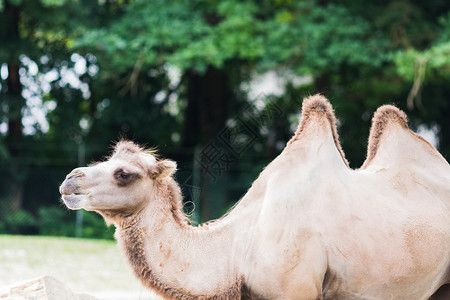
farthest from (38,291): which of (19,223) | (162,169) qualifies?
(19,223)

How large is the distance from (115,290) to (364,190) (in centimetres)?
486

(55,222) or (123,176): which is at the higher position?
(123,176)

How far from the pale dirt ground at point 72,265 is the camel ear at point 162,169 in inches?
112

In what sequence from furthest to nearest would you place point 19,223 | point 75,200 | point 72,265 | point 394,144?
point 19,223, point 72,265, point 394,144, point 75,200

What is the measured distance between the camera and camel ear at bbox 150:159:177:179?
181 inches

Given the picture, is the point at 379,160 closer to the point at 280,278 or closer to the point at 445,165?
the point at 445,165

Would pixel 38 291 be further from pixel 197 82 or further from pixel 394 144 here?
pixel 197 82

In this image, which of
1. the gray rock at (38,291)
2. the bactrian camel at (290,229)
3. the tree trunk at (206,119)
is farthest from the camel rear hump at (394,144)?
the tree trunk at (206,119)

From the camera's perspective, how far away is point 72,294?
484 cm

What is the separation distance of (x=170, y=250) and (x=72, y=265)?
6.19 metres

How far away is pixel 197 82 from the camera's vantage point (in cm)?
1889

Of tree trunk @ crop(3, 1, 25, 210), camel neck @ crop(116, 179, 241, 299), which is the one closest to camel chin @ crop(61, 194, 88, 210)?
camel neck @ crop(116, 179, 241, 299)

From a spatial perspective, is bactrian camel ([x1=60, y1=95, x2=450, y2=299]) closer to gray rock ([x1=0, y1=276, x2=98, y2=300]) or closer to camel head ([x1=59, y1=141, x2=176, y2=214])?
camel head ([x1=59, y1=141, x2=176, y2=214])

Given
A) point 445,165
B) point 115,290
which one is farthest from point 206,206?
point 445,165
